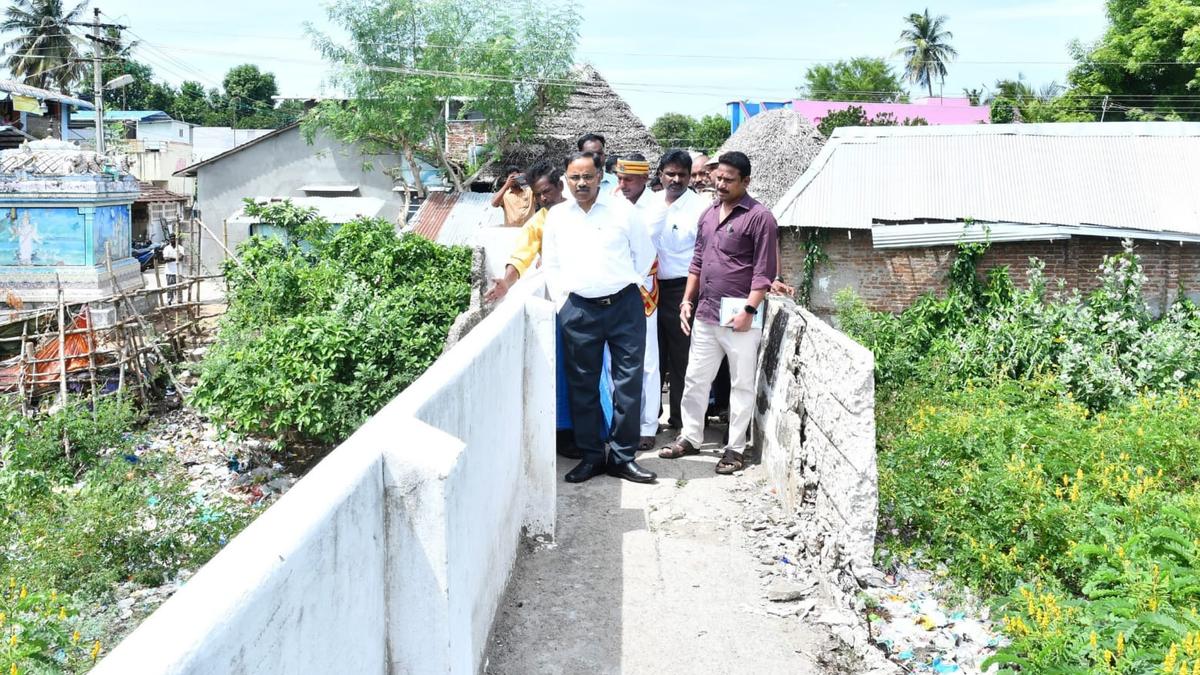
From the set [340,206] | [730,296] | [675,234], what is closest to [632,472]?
[730,296]

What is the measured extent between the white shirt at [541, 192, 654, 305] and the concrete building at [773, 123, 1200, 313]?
6766 millimetres

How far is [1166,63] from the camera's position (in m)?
28.5

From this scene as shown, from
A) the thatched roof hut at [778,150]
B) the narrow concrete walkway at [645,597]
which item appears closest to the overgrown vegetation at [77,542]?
the narrow concrete walkway at [645,597]

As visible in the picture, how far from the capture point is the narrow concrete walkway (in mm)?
3781

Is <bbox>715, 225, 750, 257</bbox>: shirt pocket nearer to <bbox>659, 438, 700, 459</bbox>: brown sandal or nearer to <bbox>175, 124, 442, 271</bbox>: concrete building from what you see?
<bbox>659, 438, 700, 459</bbox>: brown sandal

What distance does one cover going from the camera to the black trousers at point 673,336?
21.4 ft

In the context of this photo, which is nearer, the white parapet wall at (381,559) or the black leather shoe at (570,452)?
the white parapet wall at (381,559)

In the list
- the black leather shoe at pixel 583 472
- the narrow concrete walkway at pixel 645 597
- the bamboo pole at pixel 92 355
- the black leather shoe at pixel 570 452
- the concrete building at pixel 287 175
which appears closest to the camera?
the narrow concrete walkway at pixel 645 597

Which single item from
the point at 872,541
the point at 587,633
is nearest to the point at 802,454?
the point at 872,541

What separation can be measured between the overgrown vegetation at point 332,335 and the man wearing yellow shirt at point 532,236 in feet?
13.1

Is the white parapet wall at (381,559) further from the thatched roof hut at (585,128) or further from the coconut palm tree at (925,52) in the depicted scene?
the coconut palm tree at (925,52)

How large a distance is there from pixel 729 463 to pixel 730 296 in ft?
3.32

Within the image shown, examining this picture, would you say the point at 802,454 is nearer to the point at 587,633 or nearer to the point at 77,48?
the point at 587,633

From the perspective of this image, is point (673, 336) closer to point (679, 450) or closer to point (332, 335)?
point (679, 450)
